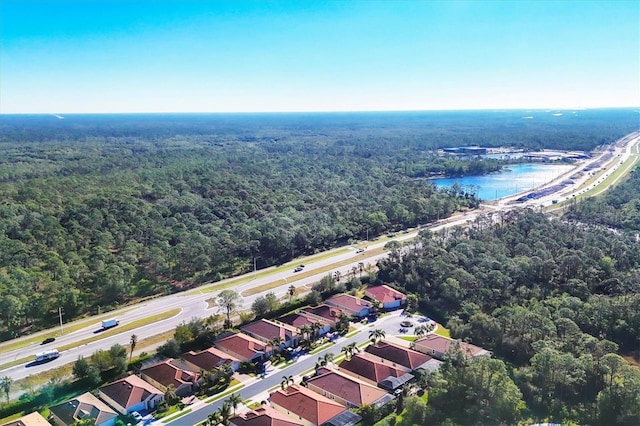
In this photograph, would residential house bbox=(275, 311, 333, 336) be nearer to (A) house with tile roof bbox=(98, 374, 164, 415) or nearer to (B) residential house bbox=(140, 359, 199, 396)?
(B) residential house bbox=(140, 359, 199, 396)

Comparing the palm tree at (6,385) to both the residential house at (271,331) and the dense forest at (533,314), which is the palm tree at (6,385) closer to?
the residential house at (271,331)

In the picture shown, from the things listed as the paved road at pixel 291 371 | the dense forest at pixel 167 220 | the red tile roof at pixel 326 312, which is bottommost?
the paved road at pixel 291 371

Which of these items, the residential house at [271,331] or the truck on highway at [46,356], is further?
the residential house at [271,331]

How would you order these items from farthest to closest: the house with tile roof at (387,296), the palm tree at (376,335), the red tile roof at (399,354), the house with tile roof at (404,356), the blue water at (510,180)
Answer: the blue water at (510,180) → the house with tile roof at (387,296) → the palm tree at (376,335) → the red tile roof at (399,354) → the house with tile roof at (404,356)

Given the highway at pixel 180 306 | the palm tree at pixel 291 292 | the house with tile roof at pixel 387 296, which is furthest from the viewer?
the palm tree at pixel 291 292

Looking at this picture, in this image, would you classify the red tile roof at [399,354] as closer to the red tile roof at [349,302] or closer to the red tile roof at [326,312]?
A: the red tile roof at [326,312]

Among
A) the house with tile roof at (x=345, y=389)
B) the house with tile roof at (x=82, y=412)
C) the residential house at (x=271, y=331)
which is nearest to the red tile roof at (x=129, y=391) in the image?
the house with tile roof at (x=82, y=412)

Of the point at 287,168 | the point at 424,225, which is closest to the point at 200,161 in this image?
the point at 287,168

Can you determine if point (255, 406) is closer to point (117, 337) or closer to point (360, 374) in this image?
point (360, 374)

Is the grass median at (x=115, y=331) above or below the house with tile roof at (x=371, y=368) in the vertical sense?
below
